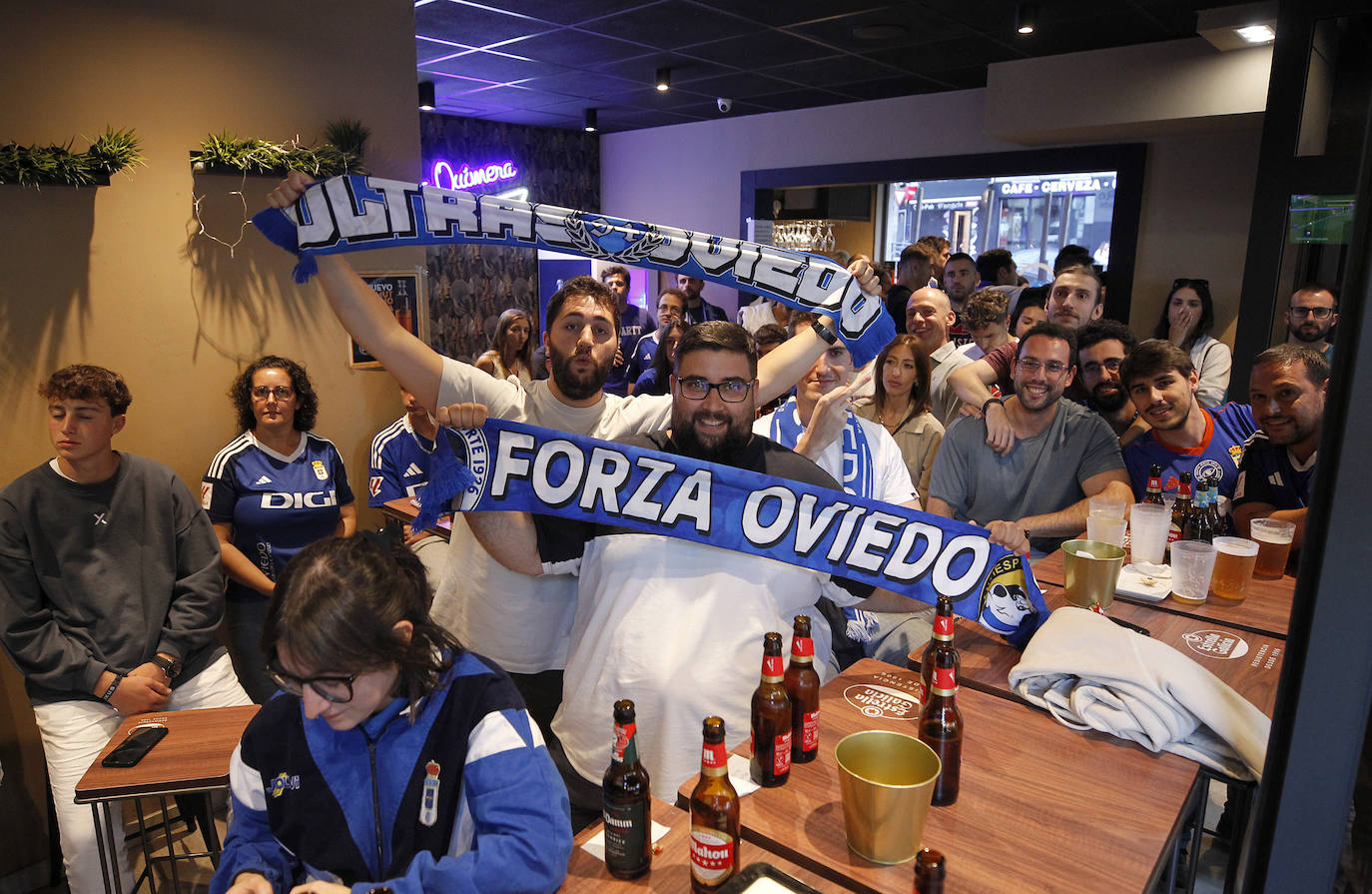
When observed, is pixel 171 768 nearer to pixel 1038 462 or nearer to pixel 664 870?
pixel 664 870

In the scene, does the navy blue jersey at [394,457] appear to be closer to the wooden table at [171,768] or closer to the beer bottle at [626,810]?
the wooden table at [171,768]

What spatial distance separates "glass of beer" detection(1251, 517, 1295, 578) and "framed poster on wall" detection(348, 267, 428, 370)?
3.43 metres

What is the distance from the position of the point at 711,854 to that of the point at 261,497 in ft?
9.35

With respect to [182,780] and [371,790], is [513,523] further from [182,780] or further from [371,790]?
[182,780]

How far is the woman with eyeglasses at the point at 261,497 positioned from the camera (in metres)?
3.37

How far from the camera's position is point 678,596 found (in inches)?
74.1

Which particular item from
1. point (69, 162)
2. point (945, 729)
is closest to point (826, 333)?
point (945, 729)

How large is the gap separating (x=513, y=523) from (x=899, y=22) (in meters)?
4.55

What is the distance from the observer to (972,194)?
9.62 metres

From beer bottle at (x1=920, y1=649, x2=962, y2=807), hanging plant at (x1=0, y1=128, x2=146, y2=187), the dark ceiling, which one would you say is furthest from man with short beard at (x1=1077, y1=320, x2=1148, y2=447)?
hanging plant at (x1=0, y1=128, x2=146, y2=187)

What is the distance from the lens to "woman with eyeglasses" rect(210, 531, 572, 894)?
129 centimetres

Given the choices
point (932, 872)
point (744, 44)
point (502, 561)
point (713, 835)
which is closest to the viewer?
point (932, 872)

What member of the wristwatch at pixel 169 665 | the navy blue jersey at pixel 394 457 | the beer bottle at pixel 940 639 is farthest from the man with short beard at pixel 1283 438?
the wristwatch at pixel 169 665

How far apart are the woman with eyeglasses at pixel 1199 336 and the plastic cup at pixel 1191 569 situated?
8.69ft
